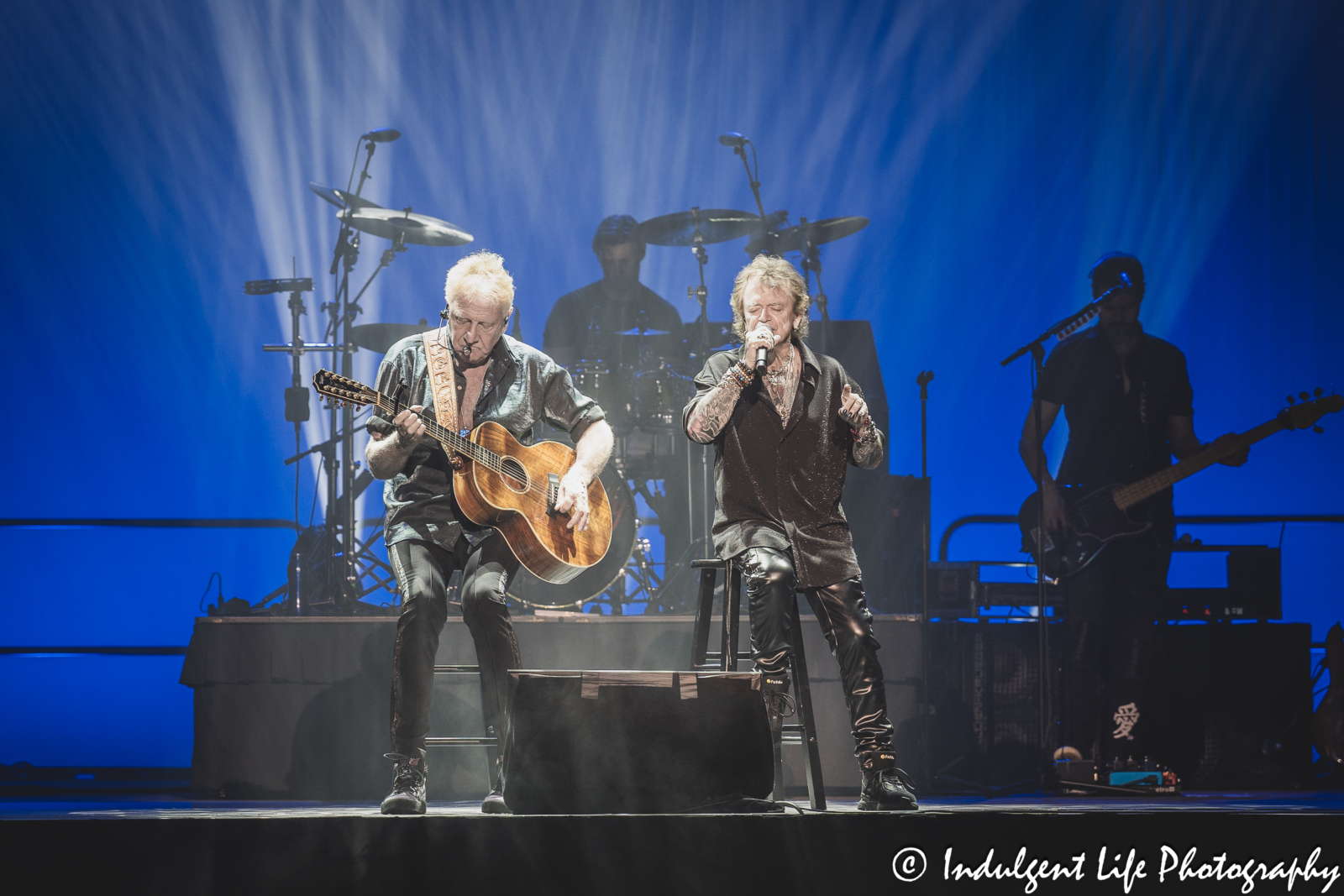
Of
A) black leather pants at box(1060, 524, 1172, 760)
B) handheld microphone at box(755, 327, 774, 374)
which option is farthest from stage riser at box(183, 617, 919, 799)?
handheld microphone at box(755, 327, 774, 374)

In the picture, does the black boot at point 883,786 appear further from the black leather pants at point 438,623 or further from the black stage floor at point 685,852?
the black leather pants at point 438,623

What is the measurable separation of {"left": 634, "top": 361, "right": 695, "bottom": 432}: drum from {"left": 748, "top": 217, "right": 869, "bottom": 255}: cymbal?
0.99m

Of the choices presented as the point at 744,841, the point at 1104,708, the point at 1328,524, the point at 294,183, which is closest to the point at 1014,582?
the point at 1104,708

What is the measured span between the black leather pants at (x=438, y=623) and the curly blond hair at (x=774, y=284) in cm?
103

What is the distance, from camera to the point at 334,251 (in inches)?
233

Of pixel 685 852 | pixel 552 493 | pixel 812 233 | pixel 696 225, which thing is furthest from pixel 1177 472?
pixel 685 852

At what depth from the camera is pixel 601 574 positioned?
224 inches

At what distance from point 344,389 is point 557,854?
1.50m

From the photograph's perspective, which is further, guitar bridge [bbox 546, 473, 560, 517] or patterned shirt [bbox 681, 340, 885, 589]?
guitar bridge [bbox 546, 473, 560, 517]

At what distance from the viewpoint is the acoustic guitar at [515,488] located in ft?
9.92

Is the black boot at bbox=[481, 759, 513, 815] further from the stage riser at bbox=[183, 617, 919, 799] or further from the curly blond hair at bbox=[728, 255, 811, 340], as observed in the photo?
the curly blond hair at bbox=[728, 255, 811, 340]

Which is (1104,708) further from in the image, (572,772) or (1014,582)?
(572,772)

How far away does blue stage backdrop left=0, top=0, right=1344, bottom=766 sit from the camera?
5301 millimetres

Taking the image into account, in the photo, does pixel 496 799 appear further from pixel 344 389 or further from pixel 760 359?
pixel 760 359
